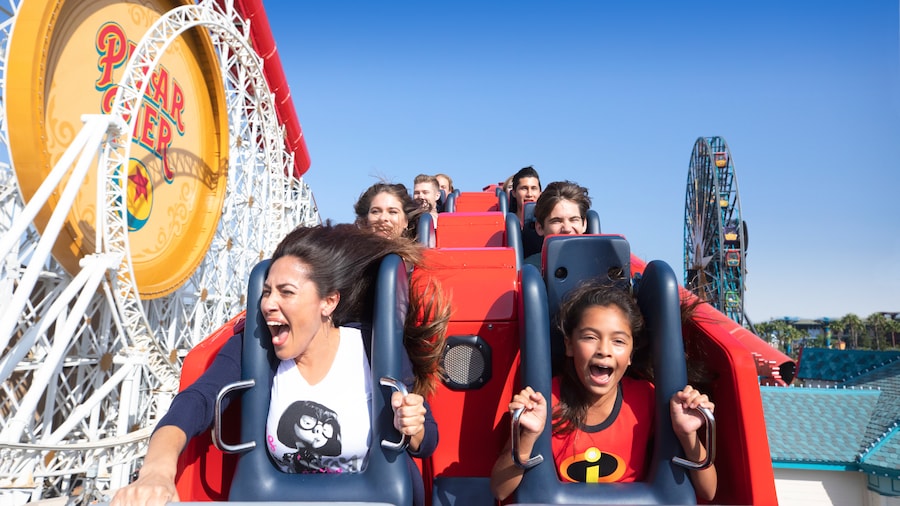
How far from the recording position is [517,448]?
1.54 meters

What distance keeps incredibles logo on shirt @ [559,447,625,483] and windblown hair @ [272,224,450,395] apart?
522 millimetres

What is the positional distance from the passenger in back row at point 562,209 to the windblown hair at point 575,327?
1.30 meters

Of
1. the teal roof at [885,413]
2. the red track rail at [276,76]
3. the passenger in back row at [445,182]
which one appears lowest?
the teal roof at [885,413]

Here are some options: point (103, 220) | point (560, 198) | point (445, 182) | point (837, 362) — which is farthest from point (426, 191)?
point (837, 362)

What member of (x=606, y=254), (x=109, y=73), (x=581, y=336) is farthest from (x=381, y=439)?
(x=109, y=73)

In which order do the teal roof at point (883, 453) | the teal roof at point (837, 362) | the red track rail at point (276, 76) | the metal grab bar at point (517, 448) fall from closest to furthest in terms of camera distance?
the metal grab bar at point (517, 448) → the teal roof at point (883, 453) → the red track rail at point (276, 76) → the teal roof at point (837, 362)

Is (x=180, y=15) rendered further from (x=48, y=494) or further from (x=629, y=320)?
(x=629, y=320)

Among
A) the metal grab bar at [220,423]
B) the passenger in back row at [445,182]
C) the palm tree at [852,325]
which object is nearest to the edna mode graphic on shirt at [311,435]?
the metal grab bar at [220,423]

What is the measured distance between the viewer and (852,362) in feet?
49.1

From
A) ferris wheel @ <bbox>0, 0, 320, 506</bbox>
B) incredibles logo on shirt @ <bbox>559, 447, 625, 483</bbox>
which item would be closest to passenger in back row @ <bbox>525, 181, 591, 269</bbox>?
incredibles logo on shirt @ <bbox>559, 447, 625, 483</bbox>

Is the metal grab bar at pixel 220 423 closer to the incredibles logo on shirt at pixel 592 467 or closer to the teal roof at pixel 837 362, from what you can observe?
the incredibles logo on shirt at pixel 592 467

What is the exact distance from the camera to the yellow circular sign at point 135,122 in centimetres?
590

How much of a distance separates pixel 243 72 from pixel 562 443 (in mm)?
12222

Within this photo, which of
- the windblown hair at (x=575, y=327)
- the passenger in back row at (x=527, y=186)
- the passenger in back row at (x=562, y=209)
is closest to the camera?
the windblown hair at (x=575, y=327)
